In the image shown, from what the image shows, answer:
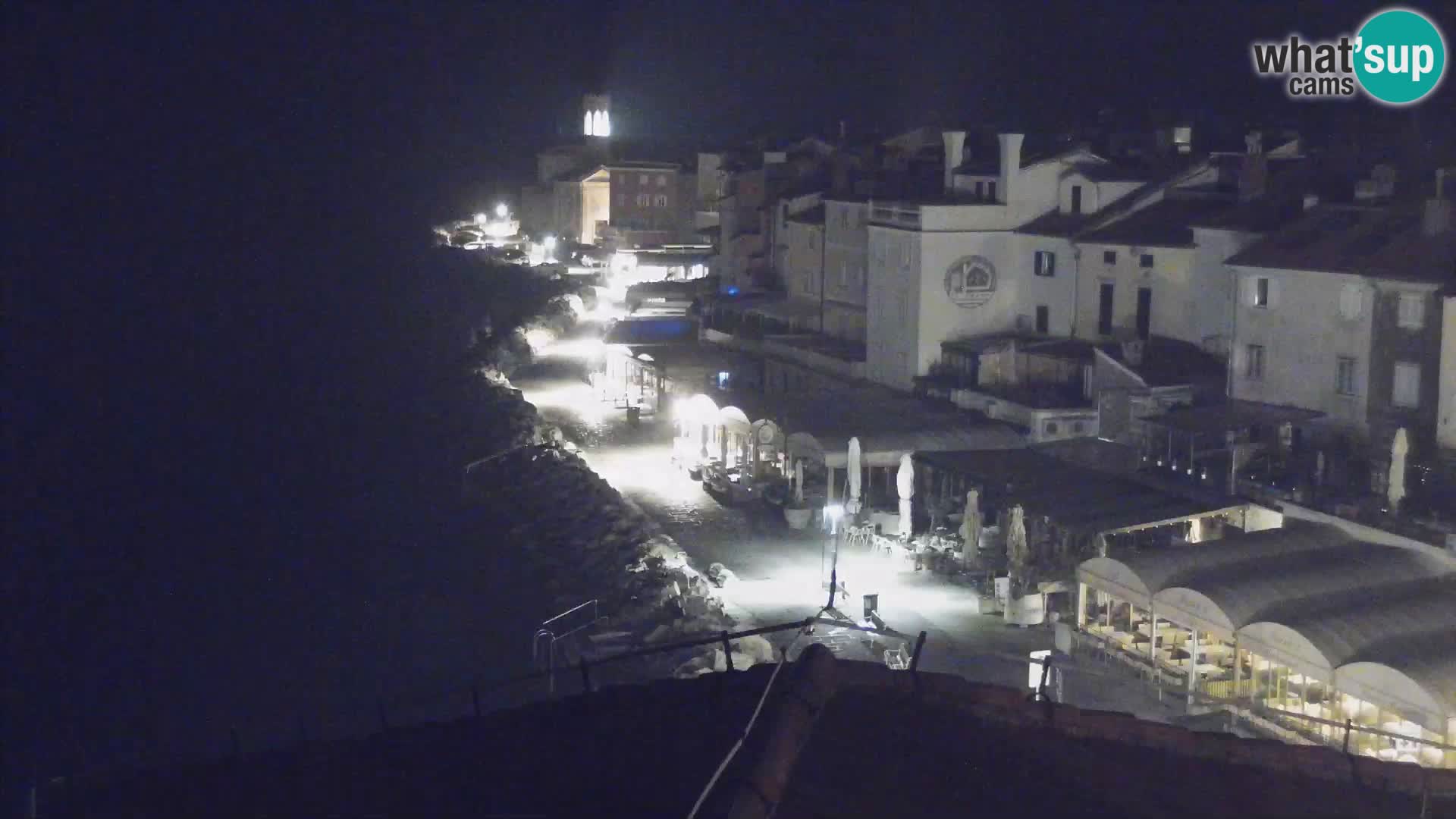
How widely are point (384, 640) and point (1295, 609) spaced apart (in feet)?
34.7

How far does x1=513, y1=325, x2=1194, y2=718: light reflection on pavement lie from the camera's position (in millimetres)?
13922

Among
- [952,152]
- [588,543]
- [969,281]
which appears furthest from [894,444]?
[952,152]

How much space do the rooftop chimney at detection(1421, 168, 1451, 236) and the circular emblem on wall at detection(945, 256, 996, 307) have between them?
8.70 m

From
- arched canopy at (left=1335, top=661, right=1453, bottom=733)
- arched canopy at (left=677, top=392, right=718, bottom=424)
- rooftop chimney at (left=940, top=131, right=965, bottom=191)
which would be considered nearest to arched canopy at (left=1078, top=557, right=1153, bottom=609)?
arched canopy at (left=1335, top=661, right=1453, bottom=733)

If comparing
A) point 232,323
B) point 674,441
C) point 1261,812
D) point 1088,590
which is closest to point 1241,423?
point 1088,590

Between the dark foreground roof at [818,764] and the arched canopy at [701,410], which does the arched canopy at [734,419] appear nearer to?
the arched canopy at [701,410]

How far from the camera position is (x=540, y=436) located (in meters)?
29.0

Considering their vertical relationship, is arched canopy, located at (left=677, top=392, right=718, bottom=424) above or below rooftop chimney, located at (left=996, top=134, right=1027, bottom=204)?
below

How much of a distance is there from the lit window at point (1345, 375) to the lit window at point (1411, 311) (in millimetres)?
829

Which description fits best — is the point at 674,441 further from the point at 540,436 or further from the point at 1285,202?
the point at 1285,202

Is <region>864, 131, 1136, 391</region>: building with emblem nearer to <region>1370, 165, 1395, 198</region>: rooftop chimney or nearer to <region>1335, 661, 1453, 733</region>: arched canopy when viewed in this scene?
<region>1370, 165, 1395, 198</region>: rooftop chimney

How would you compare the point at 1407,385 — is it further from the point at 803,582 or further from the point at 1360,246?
the point at 803,582

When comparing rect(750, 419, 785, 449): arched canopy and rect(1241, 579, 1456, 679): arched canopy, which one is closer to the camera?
rect(1241, 579, 1456, 679): arched canopy

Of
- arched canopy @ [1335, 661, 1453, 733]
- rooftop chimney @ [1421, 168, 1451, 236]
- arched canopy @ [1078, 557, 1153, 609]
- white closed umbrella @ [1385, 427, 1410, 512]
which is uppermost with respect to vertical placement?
rooftop chimney @ [1421, 168, 1451, 236]
